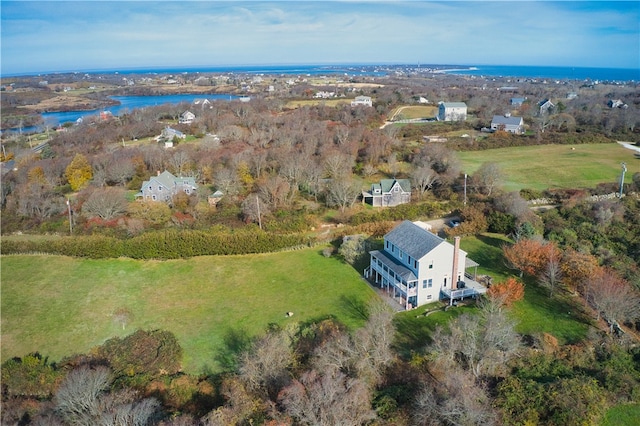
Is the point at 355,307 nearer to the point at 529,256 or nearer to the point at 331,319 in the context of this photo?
the point at 331,319

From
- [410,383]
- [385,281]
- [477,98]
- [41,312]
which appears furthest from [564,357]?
[477,98]

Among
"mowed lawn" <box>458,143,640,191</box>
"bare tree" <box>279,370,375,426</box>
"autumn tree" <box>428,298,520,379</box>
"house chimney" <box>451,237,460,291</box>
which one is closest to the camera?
"bare tree" <box>279,370,375,426</box>

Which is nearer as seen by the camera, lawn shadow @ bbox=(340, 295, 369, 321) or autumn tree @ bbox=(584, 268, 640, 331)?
autumn tree @ bbox=(584, 268, 640, 331)

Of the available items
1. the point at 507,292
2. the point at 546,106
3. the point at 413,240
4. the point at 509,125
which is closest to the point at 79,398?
the point at 413,240

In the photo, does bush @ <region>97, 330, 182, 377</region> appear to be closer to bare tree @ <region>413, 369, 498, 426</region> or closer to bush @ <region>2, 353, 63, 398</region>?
bush @ <region>2, 353, 63, 398</region>

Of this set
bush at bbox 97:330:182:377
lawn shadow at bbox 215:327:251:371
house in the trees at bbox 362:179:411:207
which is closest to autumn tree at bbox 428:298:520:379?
lawn shadow at bbox 215:327:251:371

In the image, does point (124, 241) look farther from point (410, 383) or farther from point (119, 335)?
point (410, 383)

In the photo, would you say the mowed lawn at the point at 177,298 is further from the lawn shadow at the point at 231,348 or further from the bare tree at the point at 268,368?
the bare tree at the point at 268,368

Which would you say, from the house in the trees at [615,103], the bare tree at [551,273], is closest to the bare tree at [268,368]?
the bare tree at [551,273]
